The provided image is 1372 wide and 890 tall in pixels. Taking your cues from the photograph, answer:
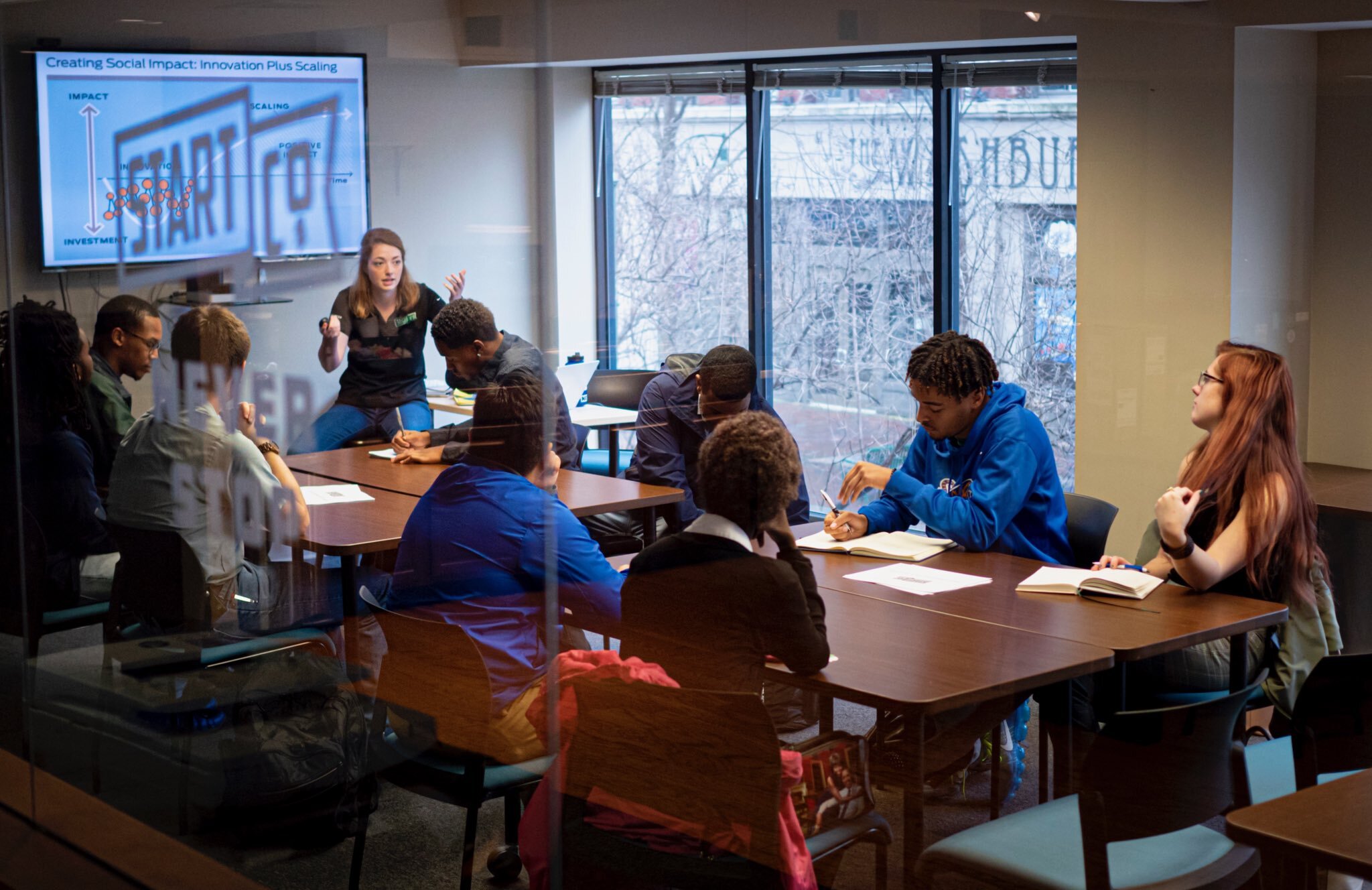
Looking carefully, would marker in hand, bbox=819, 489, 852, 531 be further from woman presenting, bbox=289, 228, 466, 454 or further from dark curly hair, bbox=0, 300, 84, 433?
dark curly hair, bbox=0, 300, 84, 433

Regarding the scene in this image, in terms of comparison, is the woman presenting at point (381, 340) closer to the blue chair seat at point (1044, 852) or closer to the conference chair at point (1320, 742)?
the blue chair seat at point (1044, 852)

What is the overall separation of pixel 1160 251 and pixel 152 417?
2157 mm

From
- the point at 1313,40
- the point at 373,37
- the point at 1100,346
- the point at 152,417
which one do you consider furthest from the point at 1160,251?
the point at 152,417

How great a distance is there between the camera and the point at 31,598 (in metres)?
3.25

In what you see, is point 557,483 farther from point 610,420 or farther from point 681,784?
point 681,784

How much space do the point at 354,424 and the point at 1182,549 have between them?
1574 millimetres

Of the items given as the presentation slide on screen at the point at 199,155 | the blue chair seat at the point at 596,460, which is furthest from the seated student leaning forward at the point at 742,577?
the presentation slide on screen at the point at 199,155

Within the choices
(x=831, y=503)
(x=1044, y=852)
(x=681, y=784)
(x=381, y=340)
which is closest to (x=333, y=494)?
(x=381, y=340)

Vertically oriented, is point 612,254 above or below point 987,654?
above

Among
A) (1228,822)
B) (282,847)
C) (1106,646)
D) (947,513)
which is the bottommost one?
(282,847)

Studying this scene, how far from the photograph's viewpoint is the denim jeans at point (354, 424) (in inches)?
94.7

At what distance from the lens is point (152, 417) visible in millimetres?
2777

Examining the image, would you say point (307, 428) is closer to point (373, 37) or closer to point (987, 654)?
point (373, 37)

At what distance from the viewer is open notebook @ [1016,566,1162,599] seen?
2203 millimetres
